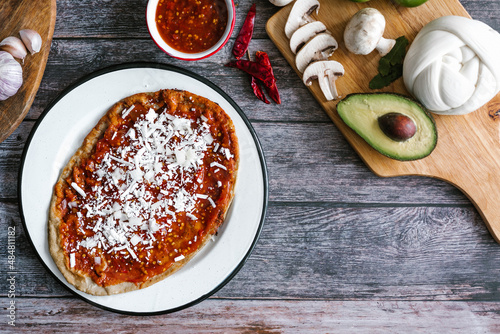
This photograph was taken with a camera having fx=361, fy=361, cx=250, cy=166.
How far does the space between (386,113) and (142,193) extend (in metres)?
1.47

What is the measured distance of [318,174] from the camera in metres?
2.32

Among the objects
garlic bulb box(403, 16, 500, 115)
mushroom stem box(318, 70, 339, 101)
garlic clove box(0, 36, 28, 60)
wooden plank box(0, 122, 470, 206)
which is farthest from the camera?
wooden plank box(0, 122, 470, 206)

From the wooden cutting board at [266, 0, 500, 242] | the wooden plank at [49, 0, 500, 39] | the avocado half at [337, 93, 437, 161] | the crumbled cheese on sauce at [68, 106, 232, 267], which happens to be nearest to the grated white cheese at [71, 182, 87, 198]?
the crumbled cheese on sauce at [68, 106, 232, 267]

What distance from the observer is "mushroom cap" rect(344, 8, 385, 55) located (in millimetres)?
1999

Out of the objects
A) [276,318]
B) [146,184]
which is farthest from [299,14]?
[276,318]

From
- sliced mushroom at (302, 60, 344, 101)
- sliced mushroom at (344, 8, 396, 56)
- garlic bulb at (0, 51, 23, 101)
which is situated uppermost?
sliced mushroom at (344, 8, 396, 56)

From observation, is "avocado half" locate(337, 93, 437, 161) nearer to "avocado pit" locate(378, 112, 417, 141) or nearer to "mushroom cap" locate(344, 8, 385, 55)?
"avocado pit" locate(378, 112, 417, 141)

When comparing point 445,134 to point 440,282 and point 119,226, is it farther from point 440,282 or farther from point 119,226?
point 119,226

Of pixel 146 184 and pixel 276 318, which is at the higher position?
pixel 146 184

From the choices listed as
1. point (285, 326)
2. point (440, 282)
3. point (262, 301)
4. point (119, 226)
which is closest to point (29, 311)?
point (119, 226)

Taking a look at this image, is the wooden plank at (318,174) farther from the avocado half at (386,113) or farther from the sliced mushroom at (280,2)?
the sliced mushroom at (280,2)

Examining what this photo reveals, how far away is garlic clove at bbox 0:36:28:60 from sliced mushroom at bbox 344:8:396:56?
1.87 metres

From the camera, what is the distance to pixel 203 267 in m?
2.15

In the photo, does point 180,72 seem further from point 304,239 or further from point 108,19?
point 304,239
